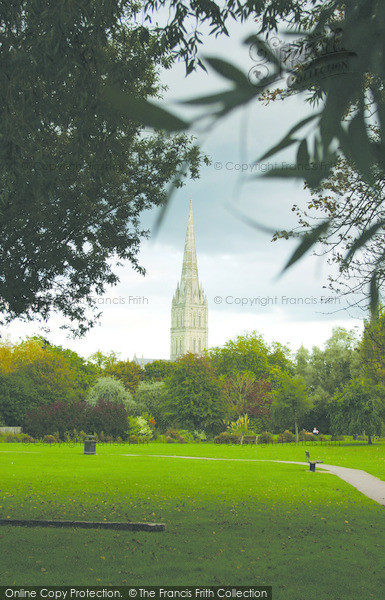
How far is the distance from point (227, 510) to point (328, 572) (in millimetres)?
4688

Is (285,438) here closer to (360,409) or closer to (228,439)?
(228,439)

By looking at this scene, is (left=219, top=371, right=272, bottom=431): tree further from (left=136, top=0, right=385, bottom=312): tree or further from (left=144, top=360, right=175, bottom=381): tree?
(left=136, top=0, right=385, bottom=312): tree

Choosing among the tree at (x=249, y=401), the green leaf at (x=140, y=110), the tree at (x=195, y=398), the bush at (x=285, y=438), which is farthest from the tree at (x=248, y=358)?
the green leaf at (x=140, y=110)

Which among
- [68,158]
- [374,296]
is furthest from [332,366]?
[374,296]

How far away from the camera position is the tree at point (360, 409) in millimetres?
41250

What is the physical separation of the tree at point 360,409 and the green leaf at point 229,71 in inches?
1645

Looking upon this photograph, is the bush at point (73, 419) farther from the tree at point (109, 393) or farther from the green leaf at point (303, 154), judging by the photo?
the green leaf at point (303, 154)

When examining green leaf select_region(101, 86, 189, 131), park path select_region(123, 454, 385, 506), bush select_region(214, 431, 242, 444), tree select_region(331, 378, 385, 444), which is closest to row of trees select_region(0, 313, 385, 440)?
tree select_region(331, 378, 385, 444)

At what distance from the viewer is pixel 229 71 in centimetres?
192

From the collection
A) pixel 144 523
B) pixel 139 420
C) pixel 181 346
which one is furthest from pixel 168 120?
pixel 181 346

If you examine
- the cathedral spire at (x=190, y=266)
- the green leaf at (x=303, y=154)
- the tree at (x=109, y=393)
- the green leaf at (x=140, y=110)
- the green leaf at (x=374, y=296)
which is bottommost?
the green leaf at (x=374, y=296)

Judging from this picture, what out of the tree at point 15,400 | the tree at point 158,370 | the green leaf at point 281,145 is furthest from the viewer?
the tree at point 158,370

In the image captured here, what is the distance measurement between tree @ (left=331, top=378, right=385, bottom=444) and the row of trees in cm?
7
